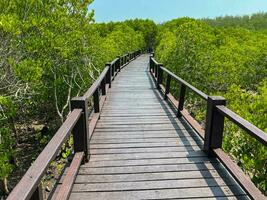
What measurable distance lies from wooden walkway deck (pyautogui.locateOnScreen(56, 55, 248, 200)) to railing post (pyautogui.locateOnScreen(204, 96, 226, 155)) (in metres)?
0.30

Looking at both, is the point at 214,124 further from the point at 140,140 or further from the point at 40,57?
the point at 40,57

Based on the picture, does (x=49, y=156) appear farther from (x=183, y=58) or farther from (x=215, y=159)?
(x=183, y=58)

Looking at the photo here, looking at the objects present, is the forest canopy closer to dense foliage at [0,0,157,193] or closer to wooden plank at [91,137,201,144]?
dense foliage at [0,0,157,193]

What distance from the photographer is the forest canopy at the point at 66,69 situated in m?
6.87

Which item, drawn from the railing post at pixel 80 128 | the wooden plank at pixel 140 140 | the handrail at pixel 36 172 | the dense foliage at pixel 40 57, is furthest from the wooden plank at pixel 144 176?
the dense foliage at pixel 40 57

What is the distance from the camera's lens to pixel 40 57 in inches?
491

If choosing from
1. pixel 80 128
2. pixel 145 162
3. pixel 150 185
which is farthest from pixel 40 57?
pixel 150 185

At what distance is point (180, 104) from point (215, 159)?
2.52m

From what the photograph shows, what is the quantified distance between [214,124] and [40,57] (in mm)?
9618

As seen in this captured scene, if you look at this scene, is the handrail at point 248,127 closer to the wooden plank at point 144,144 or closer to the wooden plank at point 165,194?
the wooden plank at point 165,194

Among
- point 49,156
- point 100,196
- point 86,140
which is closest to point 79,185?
point 100,196

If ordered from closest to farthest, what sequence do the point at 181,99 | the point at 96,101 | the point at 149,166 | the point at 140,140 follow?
the point at 149,166 → the point at 140,140 → the point at 96,101 → the point at 181,99

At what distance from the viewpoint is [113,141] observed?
18.3ft

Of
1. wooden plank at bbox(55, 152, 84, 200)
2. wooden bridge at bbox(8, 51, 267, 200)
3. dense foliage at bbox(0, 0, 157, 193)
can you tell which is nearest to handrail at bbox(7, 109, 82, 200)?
wooden bridge at bbox(8, 51, 267, 200)
